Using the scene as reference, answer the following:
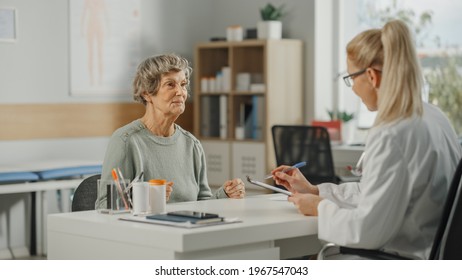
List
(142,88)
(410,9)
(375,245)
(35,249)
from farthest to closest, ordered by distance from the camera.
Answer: (410,9), (35,249), (142,88), (375,245)

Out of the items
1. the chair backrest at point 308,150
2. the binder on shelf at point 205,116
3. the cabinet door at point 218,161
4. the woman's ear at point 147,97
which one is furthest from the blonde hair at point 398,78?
the binder on shelf at point 205,116

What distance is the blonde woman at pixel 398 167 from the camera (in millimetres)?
2350

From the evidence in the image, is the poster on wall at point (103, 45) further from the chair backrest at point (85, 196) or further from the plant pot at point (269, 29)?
the chair backrest at point (85, 196)

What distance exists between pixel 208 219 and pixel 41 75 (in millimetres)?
3726

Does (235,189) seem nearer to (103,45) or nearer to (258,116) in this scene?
(258,116)

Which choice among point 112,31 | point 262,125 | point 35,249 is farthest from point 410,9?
point 35,249

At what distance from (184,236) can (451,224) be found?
2.46 ft

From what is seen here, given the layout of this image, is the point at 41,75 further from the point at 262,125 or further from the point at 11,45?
the point at 262,125

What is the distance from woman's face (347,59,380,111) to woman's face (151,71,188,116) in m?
0.92

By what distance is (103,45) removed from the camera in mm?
6219

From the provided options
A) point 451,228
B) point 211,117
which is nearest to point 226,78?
point 211,117

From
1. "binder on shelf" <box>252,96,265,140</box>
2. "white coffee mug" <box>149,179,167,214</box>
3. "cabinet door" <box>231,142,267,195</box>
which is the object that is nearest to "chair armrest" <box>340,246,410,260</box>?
"white coffee mug" <box>149,179,167,214</box>

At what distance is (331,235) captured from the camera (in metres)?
2.43

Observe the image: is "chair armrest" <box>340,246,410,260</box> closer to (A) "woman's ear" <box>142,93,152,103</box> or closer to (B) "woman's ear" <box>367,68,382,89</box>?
(B) "woman's ear" <box>367,68,382,89</box>
